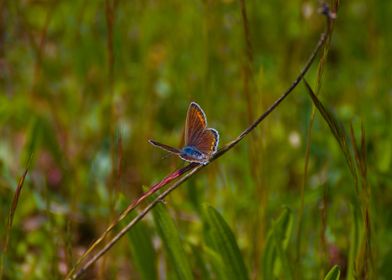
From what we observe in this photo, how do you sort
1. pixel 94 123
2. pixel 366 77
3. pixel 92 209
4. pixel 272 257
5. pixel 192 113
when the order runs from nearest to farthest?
pixel 192 113 → pixel 272 257 → pixel 92 209 → pixel 94 123 → pixel 366 77

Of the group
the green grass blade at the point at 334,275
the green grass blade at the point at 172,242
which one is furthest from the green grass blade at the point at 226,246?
the green grass blade at the point at 334,275

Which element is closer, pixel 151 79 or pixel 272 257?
pixel 272 257

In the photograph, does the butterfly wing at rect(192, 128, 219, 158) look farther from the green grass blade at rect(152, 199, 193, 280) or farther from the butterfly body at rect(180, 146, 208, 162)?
the green grass blade at rect(152, 199, 193, 280)

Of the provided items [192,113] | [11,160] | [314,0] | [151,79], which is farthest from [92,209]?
[314,0]

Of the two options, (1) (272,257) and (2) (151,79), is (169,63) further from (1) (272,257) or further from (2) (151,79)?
(1) (272,257)

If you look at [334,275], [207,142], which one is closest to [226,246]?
[334,275]

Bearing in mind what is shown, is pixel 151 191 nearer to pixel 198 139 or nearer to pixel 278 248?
pixel 198 139
